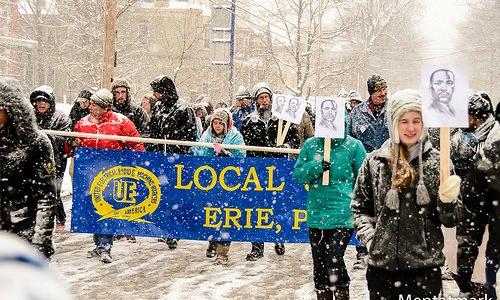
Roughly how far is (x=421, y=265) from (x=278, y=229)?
4261 millimetres

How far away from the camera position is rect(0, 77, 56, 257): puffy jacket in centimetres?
371

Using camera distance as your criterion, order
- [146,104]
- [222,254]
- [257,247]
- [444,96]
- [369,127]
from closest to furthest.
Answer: [444,96]
[222,254]
[369,127]
[257,247]
[146,104]

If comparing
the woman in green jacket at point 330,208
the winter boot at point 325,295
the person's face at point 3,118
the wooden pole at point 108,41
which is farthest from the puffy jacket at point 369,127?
the wooden pole at point 108,41

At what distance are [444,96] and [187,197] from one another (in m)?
4.77

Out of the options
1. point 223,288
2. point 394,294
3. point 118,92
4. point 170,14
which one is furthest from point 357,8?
point 394,294

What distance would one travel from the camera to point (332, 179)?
542cm

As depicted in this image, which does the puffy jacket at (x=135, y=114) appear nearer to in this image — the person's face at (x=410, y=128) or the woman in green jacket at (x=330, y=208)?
the woman in green jacket at (x=330, y=208)

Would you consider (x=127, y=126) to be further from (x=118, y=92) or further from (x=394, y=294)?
(x=394, y=294)

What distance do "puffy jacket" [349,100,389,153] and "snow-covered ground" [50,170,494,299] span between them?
152cm

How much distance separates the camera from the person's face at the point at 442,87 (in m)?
3.13

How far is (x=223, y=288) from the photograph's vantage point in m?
6.45

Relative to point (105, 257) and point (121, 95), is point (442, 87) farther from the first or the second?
point (121, 95)

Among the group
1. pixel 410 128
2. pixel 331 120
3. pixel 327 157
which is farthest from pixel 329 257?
pixel 410 128

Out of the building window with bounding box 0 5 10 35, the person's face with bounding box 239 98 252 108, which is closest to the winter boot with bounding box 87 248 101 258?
the person's face with bounding box 239 98 252 108
